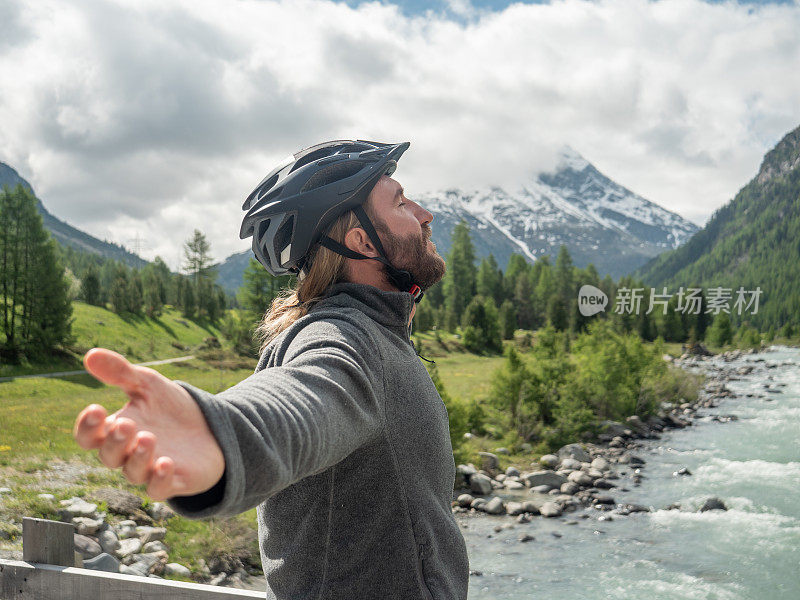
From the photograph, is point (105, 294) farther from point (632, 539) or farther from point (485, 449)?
point (632, 539)

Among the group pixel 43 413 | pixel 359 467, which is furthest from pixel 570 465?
pixel 359 467

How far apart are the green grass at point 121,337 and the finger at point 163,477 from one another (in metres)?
34.9

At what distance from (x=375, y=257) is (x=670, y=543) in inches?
504

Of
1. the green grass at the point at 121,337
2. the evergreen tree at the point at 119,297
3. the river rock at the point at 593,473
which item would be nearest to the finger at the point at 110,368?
the river rock at the point at 593,473

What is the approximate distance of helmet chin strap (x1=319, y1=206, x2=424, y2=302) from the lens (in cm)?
212

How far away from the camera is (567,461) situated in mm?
17953

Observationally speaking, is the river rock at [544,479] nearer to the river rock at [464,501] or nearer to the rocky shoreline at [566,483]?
the rocky shoreline at [566,483]

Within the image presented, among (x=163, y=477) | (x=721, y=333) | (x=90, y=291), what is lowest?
(x=90, y=291)

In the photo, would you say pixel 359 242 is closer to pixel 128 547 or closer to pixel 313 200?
pixel 313 200

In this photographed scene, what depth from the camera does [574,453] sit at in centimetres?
1872

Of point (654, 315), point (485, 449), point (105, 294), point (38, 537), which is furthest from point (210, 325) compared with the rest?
point (38, 537)

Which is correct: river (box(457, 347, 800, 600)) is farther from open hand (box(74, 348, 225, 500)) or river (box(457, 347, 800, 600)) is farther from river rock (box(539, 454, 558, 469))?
open hand (box(74, 348, 225, 500))

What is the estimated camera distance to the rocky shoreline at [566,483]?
14.0 metres

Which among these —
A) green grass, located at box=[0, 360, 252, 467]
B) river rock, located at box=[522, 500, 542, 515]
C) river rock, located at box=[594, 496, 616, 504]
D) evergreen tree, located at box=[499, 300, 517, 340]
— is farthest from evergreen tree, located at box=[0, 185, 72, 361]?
evergreen tree, located at box=[499, 300, 517, 340]
